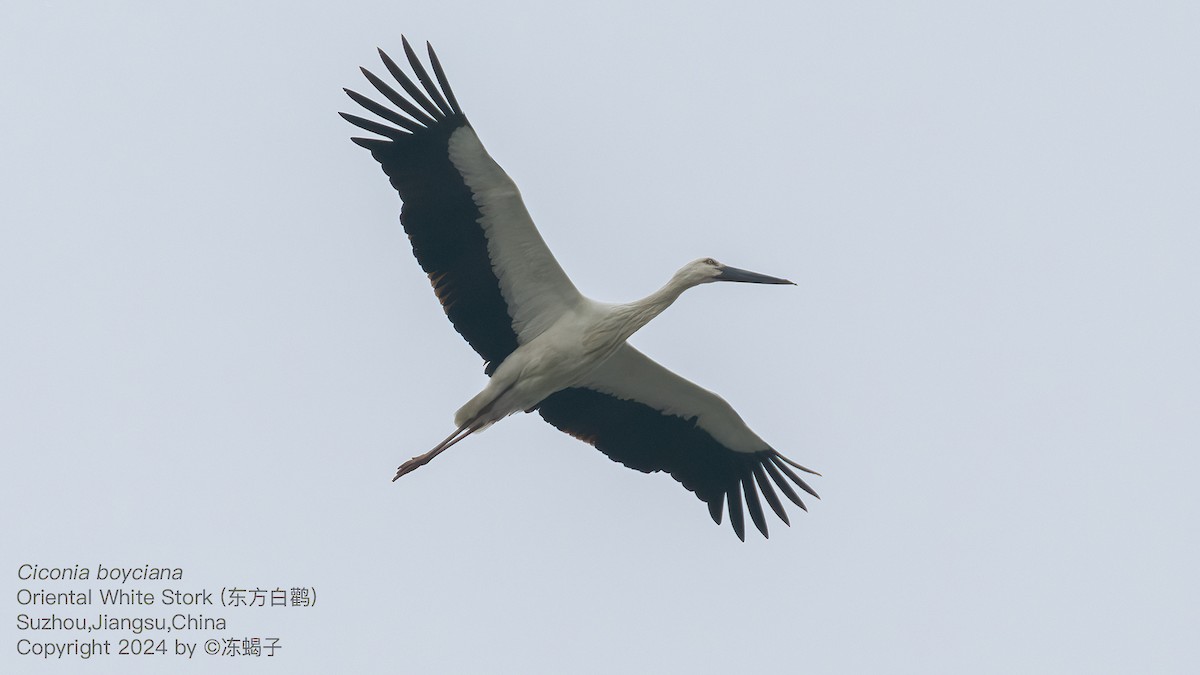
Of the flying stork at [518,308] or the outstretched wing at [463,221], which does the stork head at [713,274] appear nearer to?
the flying stork at [518,308]

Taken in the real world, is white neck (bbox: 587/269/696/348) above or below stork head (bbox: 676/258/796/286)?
below

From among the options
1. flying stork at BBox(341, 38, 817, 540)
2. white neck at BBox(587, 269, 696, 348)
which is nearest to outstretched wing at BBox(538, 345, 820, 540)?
flying stork at BBox(341, 38, 817, 540)

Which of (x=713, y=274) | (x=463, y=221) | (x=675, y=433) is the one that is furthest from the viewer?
(x=675, y=433)

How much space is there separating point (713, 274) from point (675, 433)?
175cm

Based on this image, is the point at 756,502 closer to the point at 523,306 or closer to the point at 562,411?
the point at 562,411

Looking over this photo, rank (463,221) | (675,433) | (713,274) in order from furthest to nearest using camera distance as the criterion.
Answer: (675,433) → (713,274) → (463,221)

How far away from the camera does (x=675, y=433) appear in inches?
542

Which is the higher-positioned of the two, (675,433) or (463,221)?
(463,221)

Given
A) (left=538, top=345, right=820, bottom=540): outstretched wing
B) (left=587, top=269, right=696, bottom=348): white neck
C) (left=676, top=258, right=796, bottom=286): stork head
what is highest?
(left=676, top=258, right=796, bottom=286): stork head

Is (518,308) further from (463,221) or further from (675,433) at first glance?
(675,433)

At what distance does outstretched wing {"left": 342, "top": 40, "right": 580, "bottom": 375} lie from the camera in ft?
38.5

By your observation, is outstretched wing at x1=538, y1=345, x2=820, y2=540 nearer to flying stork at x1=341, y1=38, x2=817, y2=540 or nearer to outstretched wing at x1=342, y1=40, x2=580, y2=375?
flying stork at x1=341, y1=38, x2=817, y2=540

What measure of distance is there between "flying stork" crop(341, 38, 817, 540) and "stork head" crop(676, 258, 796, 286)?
0.01m

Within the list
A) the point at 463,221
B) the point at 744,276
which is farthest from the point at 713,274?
the point at 463,221
